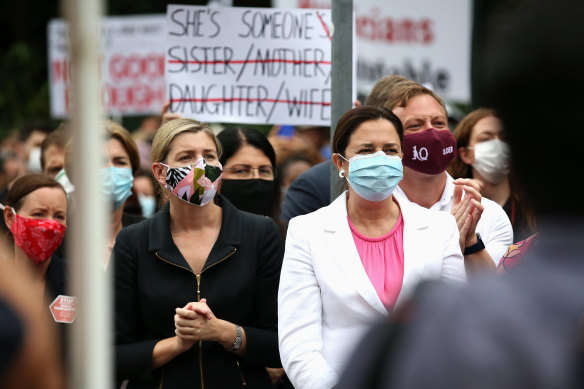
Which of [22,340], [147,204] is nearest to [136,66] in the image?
[147,204]

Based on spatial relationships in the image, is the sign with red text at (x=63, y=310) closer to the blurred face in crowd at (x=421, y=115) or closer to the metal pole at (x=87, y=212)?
the blurred face in crowd at (x=421, y=115)

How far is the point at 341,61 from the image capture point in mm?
4816

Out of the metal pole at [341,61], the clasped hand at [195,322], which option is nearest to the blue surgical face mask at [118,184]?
the metal pole at [341,61]

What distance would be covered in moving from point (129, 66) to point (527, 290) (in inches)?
410

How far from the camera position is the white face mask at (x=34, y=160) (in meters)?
8.87

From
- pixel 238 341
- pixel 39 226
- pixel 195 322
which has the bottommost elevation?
pixel 238 341

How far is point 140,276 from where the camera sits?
4.41m

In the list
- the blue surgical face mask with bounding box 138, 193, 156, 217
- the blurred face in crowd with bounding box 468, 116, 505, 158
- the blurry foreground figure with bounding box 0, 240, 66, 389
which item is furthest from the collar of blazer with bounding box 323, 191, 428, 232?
the blue surgical face mask with bounding box 138, 193, 156, 217

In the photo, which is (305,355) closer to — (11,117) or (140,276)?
(140,276)

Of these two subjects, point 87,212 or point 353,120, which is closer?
point 87,212

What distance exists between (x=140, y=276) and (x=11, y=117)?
1278cm

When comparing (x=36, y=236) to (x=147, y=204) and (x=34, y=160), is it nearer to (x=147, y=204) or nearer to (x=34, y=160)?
(x=147, y=204)

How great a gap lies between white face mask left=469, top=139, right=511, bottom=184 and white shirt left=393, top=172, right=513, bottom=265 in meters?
0.63

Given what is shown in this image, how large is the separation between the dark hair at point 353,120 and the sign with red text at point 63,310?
141 centimetres
